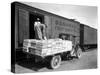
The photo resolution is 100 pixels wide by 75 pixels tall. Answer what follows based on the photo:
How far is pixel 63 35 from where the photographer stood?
534cm

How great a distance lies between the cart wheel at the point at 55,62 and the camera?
501 cm

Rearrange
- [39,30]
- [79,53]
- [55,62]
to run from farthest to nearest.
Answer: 1. [79,53]
2. [55,62]
3. [39,30]

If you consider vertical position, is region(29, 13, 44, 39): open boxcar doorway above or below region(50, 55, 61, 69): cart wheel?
above

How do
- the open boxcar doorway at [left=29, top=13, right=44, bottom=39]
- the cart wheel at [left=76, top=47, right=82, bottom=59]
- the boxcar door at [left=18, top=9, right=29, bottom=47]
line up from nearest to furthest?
the boxcar door at [left=18, top=9, right=29, bottom=47], the open boxcar doorway at [left=29, top=13, right=44, bottom=39], the cart wheel at [left=76, top=47, right=82, bottom=59]

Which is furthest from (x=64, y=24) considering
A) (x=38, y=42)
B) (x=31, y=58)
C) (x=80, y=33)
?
(x=31, y=58)

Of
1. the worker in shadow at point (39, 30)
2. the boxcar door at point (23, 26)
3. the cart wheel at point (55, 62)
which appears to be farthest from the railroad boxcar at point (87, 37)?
the boxcar door at point (23, 26)

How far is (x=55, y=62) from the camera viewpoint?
509 centimetres

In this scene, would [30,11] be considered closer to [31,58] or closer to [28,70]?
[31,58]

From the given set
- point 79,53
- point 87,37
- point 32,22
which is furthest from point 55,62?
point 87,37

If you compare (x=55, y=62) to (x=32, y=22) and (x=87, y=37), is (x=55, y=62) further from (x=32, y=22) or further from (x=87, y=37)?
(x=87, y=37)

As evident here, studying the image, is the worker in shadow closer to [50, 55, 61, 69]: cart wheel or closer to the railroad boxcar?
[50, 55, 61, 69]: cart wheel

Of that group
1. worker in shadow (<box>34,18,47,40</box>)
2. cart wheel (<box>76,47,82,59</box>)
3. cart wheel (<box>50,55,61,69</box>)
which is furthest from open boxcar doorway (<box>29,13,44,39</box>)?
cart wheel (<box>76,47,82,59</box>)

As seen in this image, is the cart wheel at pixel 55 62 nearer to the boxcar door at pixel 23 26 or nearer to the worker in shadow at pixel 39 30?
the worker in shadow at pixel 39 30

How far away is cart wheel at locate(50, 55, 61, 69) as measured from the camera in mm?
5012
